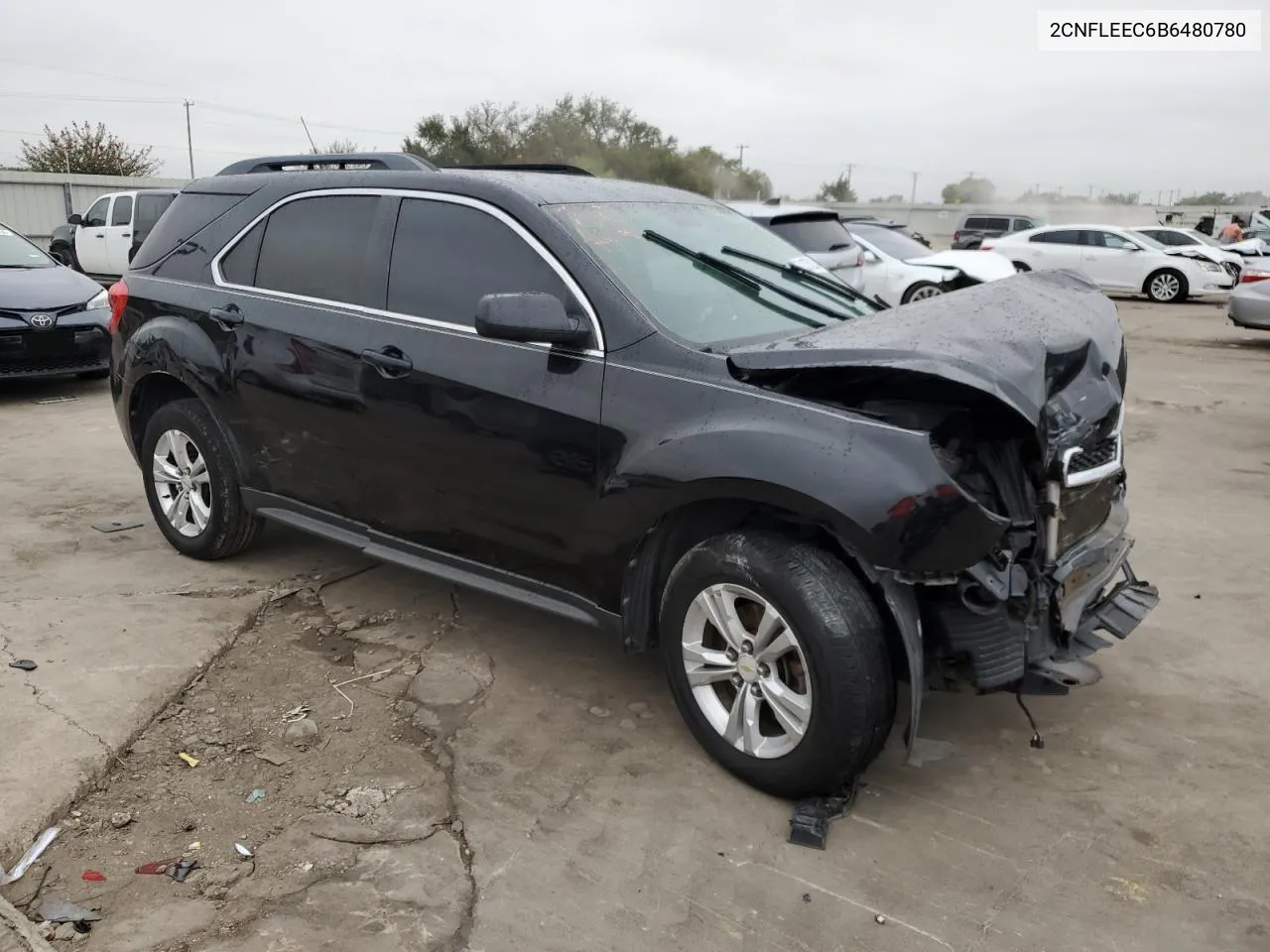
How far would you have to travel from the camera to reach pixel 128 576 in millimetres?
4906

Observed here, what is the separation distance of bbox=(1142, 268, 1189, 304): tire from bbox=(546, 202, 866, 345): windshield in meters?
17.9

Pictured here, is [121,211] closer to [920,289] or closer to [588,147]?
[920,289]

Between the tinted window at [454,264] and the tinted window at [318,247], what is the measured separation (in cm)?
24

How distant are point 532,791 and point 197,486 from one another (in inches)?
104

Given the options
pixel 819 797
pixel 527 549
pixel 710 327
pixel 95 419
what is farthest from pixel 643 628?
pixel 95 419

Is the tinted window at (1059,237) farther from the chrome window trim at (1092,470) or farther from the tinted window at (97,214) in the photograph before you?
the chrome window trim at (1092,470)

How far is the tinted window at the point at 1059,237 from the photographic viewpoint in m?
20.3

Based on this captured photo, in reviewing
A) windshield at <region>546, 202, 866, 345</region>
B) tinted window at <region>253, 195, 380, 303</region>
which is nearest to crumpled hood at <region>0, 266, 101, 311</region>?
tinted window at <region>253, 195, 380, 303</region>

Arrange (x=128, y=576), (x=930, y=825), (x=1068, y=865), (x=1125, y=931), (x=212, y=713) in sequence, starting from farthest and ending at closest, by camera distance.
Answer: (x=128, y=576) → (x=212, y=713) → (x=930, y=825) → (x=1068, y=865) → (x=1125, y=931)

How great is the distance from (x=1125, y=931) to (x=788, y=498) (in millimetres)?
1381

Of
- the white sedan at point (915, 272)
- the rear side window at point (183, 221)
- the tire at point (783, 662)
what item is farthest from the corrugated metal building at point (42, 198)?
the tire at point (783, 662)

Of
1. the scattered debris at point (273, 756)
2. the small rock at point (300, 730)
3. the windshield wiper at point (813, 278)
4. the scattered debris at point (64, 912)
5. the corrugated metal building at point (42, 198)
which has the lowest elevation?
the scattered debris at point (64, 912)

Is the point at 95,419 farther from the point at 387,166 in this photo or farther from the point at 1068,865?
the point at 1068,865

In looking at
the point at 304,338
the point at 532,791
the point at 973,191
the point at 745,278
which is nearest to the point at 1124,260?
the point at 745,278
